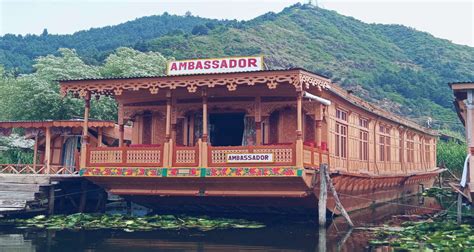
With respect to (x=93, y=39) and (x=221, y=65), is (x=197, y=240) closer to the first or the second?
(x=221, y=65)

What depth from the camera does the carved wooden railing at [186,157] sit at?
1798cm

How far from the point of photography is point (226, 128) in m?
22.1

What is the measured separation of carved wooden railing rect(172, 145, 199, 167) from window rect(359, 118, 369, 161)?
951 cm

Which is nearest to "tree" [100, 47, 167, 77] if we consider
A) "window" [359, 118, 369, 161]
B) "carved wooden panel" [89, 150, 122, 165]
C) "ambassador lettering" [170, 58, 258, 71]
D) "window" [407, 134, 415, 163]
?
"window" [359, 118, 369, 161]

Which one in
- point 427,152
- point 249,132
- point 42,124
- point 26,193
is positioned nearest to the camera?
point 26,193

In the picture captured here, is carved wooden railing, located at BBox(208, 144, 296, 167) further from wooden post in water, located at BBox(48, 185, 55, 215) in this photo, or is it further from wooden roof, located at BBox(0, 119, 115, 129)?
wooden roof, located at BBox(0, 119, 115, 129)

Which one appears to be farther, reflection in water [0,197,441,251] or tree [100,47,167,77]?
tree [100,47,167,77]

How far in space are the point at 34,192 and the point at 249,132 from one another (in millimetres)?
7724

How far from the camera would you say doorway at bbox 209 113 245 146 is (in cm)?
2180

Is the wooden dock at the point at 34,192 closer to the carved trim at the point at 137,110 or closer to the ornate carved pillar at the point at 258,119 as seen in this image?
the carved trim at the point at 137,110

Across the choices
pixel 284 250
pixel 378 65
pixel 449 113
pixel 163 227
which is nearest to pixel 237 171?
pixel 163 227

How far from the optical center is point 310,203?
1892 cm

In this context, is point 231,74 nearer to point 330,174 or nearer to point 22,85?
point 330,174

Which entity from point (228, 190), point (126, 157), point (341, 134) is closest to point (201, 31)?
point (341, 134)
